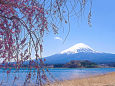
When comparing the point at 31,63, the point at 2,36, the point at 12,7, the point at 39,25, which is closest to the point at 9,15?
the point at 12,7

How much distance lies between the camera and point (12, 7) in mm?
2295

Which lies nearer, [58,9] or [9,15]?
[58,9]

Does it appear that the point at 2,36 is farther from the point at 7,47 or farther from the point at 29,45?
the point at 29,45

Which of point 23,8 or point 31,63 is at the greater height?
point 23,8

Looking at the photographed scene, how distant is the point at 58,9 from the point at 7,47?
0.72 m

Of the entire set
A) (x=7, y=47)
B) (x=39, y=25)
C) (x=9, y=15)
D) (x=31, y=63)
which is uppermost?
(x=9, y=15)

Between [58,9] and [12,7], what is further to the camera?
[12,7]

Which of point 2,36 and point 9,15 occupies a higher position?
point 9,15

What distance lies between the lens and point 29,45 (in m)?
2.19

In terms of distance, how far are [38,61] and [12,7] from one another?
702 mm

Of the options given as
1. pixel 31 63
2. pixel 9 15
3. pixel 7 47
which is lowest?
pixel 31 63

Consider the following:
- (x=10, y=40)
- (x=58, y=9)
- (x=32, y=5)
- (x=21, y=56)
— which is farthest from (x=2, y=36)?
(x=58, y=9)

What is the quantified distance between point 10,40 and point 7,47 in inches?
3.6

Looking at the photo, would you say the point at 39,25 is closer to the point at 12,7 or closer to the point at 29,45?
the point at 29,45
